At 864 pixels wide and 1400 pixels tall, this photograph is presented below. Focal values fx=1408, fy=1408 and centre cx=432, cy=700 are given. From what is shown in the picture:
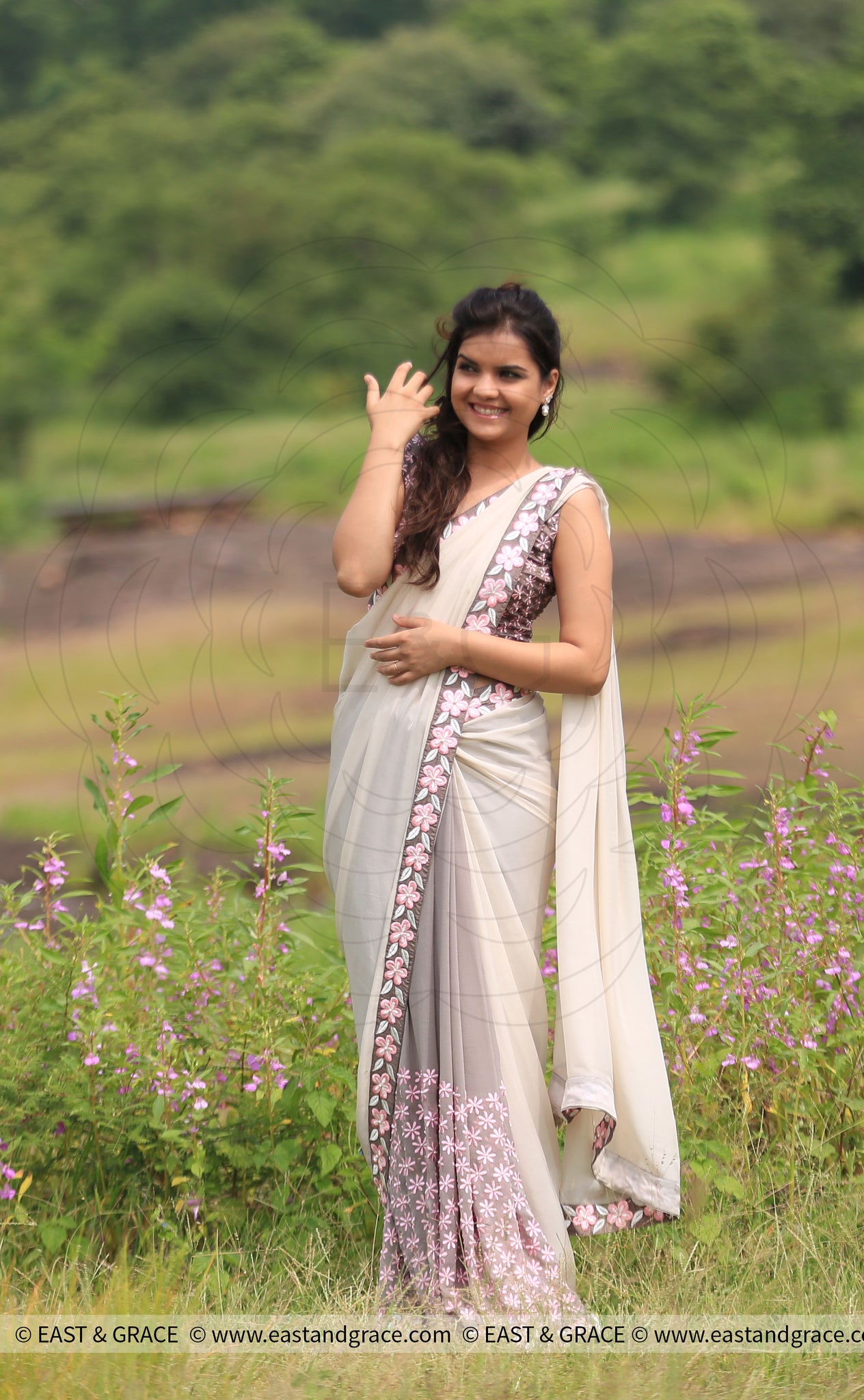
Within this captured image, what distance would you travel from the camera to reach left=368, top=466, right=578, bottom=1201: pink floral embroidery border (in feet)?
6.25

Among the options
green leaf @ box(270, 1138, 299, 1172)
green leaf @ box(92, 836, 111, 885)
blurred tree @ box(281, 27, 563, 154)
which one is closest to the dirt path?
blurred tree @ box(281, 27, 563, 154)

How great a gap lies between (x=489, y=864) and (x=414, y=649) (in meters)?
0.31

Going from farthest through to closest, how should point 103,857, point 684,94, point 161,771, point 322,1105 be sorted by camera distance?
point 684,94 < point 103,857 < point 161,771 < point 322,1105

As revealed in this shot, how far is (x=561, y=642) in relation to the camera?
1.89 metres

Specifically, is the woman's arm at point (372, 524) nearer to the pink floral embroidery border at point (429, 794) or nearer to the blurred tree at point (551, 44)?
the pink floral embroidery border at point (429, 794)

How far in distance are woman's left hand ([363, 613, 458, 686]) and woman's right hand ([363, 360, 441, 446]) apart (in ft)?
0.83

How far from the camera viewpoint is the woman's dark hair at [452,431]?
1900 mm

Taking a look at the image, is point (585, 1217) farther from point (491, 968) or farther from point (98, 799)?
point (98, 799)

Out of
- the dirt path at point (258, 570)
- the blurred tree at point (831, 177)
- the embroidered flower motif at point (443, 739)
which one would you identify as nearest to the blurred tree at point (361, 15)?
the blurred tree at point (831, 177)

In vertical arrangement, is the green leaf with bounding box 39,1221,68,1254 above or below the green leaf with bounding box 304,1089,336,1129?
below

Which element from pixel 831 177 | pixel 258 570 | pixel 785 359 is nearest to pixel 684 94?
pixel 831 177

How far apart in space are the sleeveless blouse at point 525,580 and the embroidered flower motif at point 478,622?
0.05 feet

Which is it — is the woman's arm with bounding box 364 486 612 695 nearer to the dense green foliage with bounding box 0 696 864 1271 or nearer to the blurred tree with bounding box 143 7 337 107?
the dense green foliage with bounding box 0 696 864 1271

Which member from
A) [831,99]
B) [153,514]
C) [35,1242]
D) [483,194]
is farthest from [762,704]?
[831,99]
